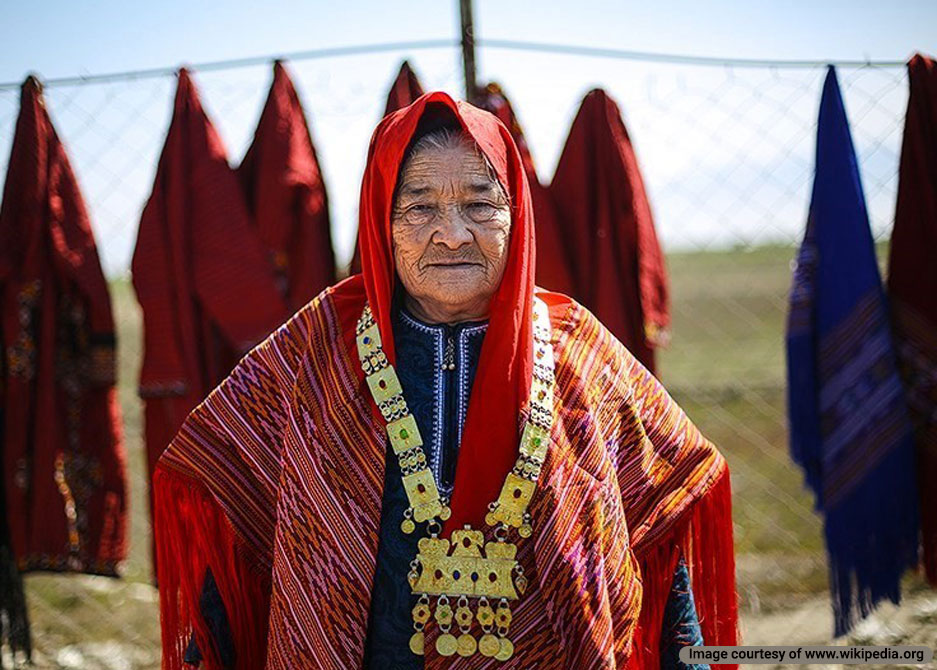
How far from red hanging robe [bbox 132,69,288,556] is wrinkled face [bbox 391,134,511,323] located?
1146 mm

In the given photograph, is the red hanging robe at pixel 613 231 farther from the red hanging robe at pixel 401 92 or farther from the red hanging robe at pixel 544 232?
the red hanging robe at pixel 401 92

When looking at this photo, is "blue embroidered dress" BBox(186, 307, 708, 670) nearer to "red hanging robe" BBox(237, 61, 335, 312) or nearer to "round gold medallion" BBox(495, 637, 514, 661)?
"round gold medallion" BBox(495, 637, 514, 661)

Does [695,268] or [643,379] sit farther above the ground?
[695,268]

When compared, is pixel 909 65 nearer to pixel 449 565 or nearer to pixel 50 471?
pixel 449 565

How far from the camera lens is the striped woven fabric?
2.07 m

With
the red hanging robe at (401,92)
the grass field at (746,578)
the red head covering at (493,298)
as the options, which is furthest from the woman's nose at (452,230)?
the grass field at (746,578)

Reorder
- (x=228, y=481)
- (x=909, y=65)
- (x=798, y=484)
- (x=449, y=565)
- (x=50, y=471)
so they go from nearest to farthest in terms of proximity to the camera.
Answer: (x=449, y=565) → (x=228, y=481) → (x=909, y=65) → (x=50, y=471) → (x=798, y=484)

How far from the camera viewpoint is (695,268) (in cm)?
3109

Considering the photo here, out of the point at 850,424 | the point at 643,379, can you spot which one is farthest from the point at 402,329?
the point at 850,424

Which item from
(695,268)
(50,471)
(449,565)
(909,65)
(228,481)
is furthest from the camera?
(695,268)

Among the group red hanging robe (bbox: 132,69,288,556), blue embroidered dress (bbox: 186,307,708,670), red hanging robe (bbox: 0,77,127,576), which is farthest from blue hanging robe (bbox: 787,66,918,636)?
red hanging robe (bbox: 0,77,127,576)

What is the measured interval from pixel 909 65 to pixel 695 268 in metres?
28.7

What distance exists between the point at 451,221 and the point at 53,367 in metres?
1.89

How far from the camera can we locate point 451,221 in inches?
83.1
